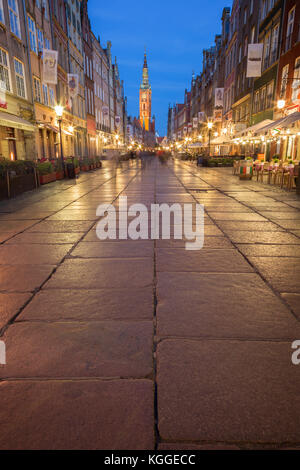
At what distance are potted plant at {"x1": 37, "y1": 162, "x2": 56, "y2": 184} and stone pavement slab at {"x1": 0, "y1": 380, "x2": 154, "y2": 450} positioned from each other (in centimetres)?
1287

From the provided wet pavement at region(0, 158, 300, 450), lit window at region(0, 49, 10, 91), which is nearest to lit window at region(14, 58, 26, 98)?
lit window at region(0, 49, 10, 91)

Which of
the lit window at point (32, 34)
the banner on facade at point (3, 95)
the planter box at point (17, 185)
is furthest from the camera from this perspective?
the lit window at point (32, 34)

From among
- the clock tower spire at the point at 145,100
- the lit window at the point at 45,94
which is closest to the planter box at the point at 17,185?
the lit window at the point at 45,94

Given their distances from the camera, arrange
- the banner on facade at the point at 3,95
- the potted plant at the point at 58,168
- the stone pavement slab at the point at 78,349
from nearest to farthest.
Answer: the stone pavement slab at the point at 78,349
the banner on facade at the point at 3,95
the potted plant at the point at 58,168

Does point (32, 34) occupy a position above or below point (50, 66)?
above

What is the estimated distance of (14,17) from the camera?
18094 millimetres

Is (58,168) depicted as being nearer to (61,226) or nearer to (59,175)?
(59,175)

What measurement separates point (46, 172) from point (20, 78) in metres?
8.57

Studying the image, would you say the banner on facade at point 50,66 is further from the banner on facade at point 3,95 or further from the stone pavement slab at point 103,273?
the stone pavement slab at point 103,273

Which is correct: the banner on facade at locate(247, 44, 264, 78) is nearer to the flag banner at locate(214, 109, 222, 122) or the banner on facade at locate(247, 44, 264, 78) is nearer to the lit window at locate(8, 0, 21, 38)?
the lit window at locate(8, 0, 21, 38)

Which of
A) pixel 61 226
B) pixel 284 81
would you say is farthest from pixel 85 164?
pixel 61 226

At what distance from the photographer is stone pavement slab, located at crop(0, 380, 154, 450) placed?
1548mm

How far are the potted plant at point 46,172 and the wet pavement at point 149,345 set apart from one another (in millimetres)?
9660

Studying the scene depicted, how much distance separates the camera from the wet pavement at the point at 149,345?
1.62 m
